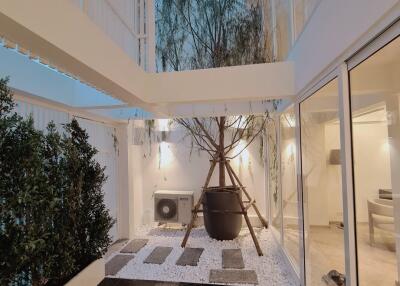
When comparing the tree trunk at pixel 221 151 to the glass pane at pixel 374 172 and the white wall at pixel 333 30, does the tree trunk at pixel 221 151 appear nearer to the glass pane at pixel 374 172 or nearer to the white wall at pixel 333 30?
the white wall at pixel 333 30

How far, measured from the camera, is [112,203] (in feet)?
14.5

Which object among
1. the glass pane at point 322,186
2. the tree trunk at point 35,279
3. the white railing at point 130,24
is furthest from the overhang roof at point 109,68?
the tree trunk at point 35,279

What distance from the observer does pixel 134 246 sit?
4172 mm

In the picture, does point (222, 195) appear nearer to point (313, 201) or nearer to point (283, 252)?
point (283, 252)

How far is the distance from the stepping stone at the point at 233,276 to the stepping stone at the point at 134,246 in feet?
4.76

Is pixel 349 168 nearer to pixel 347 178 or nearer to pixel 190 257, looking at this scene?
pixel 347 178

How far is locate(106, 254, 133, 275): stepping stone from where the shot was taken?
3311 mm

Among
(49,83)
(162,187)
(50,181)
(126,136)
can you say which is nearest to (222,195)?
(162,187)

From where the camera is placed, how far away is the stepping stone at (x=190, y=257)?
351cm

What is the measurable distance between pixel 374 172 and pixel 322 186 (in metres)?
0.75

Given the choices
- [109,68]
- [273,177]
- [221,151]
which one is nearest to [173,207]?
[221,151]

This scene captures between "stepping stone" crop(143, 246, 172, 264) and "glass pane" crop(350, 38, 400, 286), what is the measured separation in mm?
2753

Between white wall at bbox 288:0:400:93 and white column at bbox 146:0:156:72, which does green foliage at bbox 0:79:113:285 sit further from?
white wall at bbox 288:0:400:93

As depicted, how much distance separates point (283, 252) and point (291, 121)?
1946 mm
